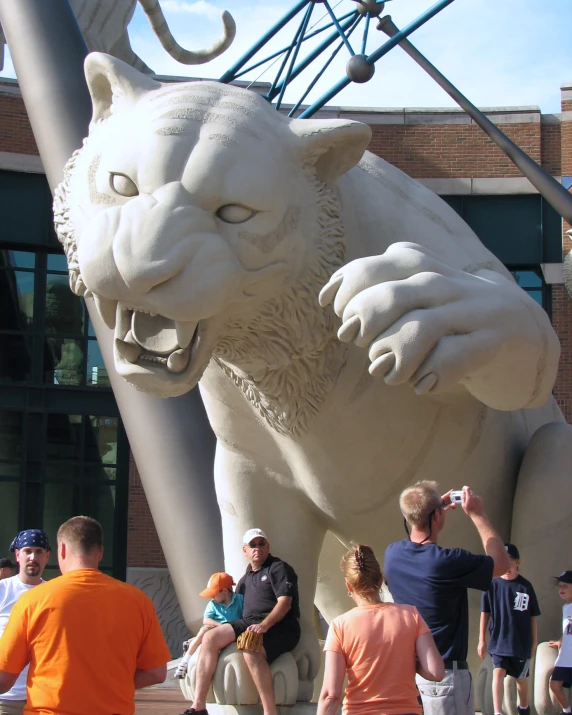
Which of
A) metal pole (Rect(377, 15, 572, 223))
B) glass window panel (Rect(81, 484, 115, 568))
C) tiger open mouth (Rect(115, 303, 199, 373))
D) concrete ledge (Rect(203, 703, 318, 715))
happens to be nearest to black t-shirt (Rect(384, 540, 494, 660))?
concrete ledge (Rect(203, 703, 318, 715))

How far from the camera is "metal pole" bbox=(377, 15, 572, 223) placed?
591 centimetres

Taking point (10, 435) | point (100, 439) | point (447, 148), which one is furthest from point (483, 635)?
point (447, 148)

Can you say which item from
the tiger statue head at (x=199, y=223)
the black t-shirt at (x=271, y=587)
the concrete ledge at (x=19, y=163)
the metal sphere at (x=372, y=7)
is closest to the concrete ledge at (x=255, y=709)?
the black t-shirt at (x=271, y=587)

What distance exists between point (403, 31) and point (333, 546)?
3656 millimetres

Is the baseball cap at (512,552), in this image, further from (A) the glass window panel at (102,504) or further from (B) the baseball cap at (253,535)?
(A) the glass window panel at (102,504)

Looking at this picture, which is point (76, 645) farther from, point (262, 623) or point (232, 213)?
point (232, 213)

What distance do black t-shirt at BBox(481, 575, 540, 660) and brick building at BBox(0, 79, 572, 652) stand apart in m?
13.3

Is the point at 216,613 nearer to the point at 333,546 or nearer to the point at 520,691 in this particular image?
the point at 333,546

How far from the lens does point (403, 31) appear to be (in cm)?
677

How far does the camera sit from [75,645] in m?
2.79

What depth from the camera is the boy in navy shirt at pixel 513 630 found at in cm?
382

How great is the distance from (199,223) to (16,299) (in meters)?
15.4

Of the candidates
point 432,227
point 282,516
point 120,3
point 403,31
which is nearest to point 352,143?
point 432,227

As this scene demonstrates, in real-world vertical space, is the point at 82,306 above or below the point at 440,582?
above
